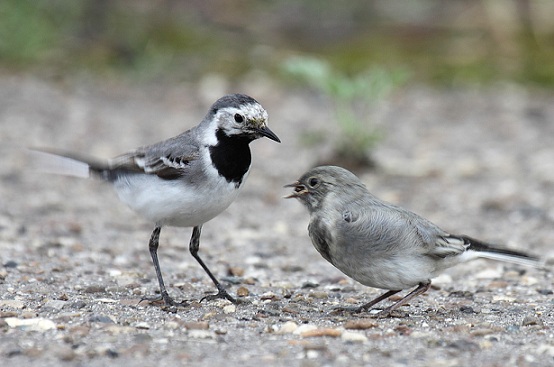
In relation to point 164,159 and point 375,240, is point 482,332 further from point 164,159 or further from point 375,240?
point 164,159

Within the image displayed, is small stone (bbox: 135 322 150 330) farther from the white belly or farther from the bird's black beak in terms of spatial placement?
the bird's black beak

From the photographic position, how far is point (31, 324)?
16.8 feet

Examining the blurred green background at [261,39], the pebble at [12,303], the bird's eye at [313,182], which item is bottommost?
the pebble at [12,303]

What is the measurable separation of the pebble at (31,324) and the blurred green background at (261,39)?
31.2ft

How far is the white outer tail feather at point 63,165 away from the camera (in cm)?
638

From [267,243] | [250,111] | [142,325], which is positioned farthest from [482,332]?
[267,243]

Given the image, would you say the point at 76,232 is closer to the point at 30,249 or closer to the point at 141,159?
the point at 30,249

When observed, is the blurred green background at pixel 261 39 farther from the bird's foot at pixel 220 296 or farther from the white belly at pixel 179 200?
the bird's foot at pixel 220 296

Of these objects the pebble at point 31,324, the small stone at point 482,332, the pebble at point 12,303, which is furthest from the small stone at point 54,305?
the small stone at point 482,332

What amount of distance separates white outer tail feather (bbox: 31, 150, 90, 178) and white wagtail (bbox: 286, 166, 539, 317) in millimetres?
1544

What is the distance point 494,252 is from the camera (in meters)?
5.81

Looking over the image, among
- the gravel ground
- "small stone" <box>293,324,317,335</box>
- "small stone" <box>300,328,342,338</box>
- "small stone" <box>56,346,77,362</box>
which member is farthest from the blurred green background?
"small stone" <box>56,346,77,362</box>

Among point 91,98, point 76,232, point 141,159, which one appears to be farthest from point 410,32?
point 141,159

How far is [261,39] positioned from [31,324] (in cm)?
1145
